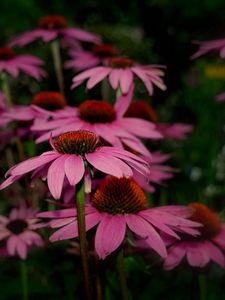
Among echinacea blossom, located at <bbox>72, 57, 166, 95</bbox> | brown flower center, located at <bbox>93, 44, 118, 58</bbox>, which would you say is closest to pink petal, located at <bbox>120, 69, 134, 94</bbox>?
echinacea blossom, located at <bbox>72, 57, 166, 95</bbox>

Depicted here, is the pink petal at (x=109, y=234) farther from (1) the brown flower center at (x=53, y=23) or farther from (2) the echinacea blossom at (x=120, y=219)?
(1) the brown flower center at (x=53, y=23)

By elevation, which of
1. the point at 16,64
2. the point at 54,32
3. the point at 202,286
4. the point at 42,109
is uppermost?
the point at 54,32

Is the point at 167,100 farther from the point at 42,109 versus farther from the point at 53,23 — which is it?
the point at 42,109

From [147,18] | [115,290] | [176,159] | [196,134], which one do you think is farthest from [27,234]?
[147,18]

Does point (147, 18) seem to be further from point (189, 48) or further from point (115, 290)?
point (115, 290)

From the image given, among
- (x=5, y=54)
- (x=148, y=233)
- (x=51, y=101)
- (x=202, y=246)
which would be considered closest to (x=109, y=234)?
(x=148, y=233)

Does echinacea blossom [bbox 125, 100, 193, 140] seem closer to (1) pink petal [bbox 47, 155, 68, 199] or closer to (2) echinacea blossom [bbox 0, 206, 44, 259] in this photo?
(2) echinacea blossom [bbox 0, 206, 44, 259]

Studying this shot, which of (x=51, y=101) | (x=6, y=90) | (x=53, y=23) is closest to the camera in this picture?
(x=51, y=101)
